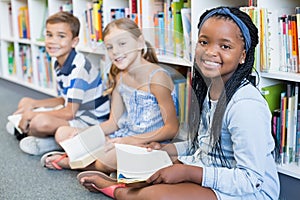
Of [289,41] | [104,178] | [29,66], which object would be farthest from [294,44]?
[29,66]

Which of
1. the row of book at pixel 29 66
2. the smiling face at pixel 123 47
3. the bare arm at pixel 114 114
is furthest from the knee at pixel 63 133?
the row of book at pixel 29 66

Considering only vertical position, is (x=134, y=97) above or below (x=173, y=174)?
above

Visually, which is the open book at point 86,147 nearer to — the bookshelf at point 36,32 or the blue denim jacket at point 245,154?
the bookshelf at point 36,32

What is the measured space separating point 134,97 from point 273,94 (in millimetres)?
468

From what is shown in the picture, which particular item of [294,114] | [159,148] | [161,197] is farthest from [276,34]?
[161,197]

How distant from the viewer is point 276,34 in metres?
1.44

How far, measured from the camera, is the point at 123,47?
4.55 ft

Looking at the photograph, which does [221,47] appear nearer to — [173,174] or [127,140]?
[173,174]

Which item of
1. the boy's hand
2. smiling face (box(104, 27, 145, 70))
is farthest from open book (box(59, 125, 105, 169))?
the boy's hand

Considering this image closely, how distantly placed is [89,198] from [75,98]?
47 cm

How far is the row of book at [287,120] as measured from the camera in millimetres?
1432

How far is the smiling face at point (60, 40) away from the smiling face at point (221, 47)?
94cm

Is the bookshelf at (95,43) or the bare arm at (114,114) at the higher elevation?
the bookshelf at (95,43)

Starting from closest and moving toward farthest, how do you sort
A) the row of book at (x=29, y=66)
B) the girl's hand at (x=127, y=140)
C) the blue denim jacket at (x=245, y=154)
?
the blue denim jacket at (x=245, y=154)
the girl's hand at (x=127, y=140)
the row of book at (x=29, y=66)
